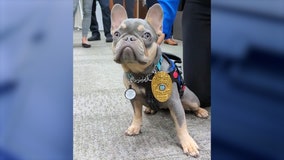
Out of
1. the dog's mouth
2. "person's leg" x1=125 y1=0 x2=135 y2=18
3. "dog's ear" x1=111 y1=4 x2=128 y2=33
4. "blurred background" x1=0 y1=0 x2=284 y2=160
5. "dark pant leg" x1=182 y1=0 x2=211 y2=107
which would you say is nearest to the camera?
"blurred background" x1=0 y1=0 x2=284 y2=160

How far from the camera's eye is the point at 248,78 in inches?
18.7

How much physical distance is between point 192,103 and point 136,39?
1.37ft

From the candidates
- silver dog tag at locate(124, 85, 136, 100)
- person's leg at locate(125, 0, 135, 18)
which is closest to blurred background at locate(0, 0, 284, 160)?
silver dog tag at locate(124, 85, 136, 100)

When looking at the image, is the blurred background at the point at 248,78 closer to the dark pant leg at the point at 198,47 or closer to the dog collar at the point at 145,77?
the dog collar at the point at 145,77

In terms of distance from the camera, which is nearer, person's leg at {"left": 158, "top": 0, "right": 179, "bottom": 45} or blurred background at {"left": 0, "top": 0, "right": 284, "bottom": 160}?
blurred background at {"left": 0, "top": 0, "right": 284, "bottom": 160}

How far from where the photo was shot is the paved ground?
2.78ft

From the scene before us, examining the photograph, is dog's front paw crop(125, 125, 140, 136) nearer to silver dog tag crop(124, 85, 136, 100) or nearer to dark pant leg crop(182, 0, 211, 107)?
silver dog tag crop(124, 85, 136, 100)

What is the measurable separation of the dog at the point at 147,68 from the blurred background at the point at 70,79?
0.33 m

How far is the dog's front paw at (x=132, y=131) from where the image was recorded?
97cm

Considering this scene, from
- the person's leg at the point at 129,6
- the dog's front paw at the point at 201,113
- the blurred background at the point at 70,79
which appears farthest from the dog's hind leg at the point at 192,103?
the person's leg at the point at 129,6

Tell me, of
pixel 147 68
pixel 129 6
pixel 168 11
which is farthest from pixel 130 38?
pixel 129 6

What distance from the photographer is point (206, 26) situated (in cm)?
120

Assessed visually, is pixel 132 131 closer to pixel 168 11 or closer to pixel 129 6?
pixel 168 11

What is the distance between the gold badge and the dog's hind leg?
0.20 m
